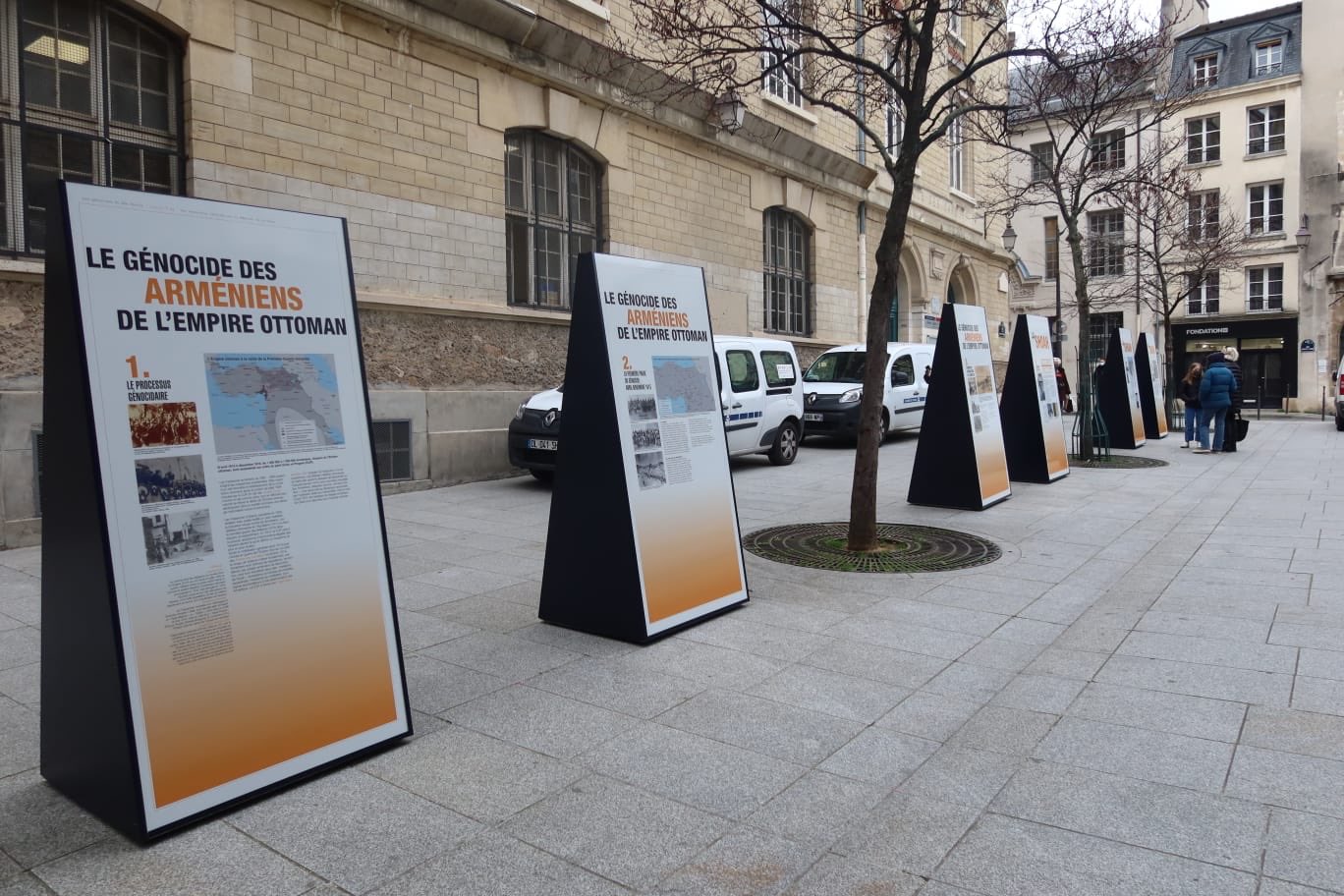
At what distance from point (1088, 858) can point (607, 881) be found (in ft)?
4.75

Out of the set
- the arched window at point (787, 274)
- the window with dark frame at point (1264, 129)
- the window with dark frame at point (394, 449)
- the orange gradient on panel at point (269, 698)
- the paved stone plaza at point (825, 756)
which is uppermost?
the window with dark frame at point (1264, 129)

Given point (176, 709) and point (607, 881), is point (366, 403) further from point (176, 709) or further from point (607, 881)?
point (607, 881)

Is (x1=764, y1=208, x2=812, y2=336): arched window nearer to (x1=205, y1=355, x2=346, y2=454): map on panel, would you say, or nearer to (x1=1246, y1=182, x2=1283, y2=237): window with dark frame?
(x1=205, y1=355, x2=346, y2=454): map on panel

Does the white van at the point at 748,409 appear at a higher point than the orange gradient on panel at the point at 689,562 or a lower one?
higher

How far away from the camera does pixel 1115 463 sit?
13906mm

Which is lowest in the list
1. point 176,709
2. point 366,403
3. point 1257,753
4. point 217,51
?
point 1257,753

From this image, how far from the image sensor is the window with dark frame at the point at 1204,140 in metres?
39.3

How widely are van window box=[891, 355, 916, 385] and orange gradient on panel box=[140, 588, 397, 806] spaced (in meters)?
14.5

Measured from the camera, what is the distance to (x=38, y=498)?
7926 mm

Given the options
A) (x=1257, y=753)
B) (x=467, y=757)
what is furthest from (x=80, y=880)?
(x=1257, y=753)

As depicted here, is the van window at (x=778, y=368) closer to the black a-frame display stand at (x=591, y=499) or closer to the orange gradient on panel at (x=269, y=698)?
the black a-frame display stand at (x=591, y=499)

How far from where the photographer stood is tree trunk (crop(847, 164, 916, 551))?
7.42m

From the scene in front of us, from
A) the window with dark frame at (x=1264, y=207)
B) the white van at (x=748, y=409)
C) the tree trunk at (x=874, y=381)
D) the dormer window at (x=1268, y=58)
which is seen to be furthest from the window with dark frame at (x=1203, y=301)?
the tree trunk at (x=874, y=381)

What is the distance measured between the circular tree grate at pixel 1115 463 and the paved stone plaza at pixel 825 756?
6957 millimetres
